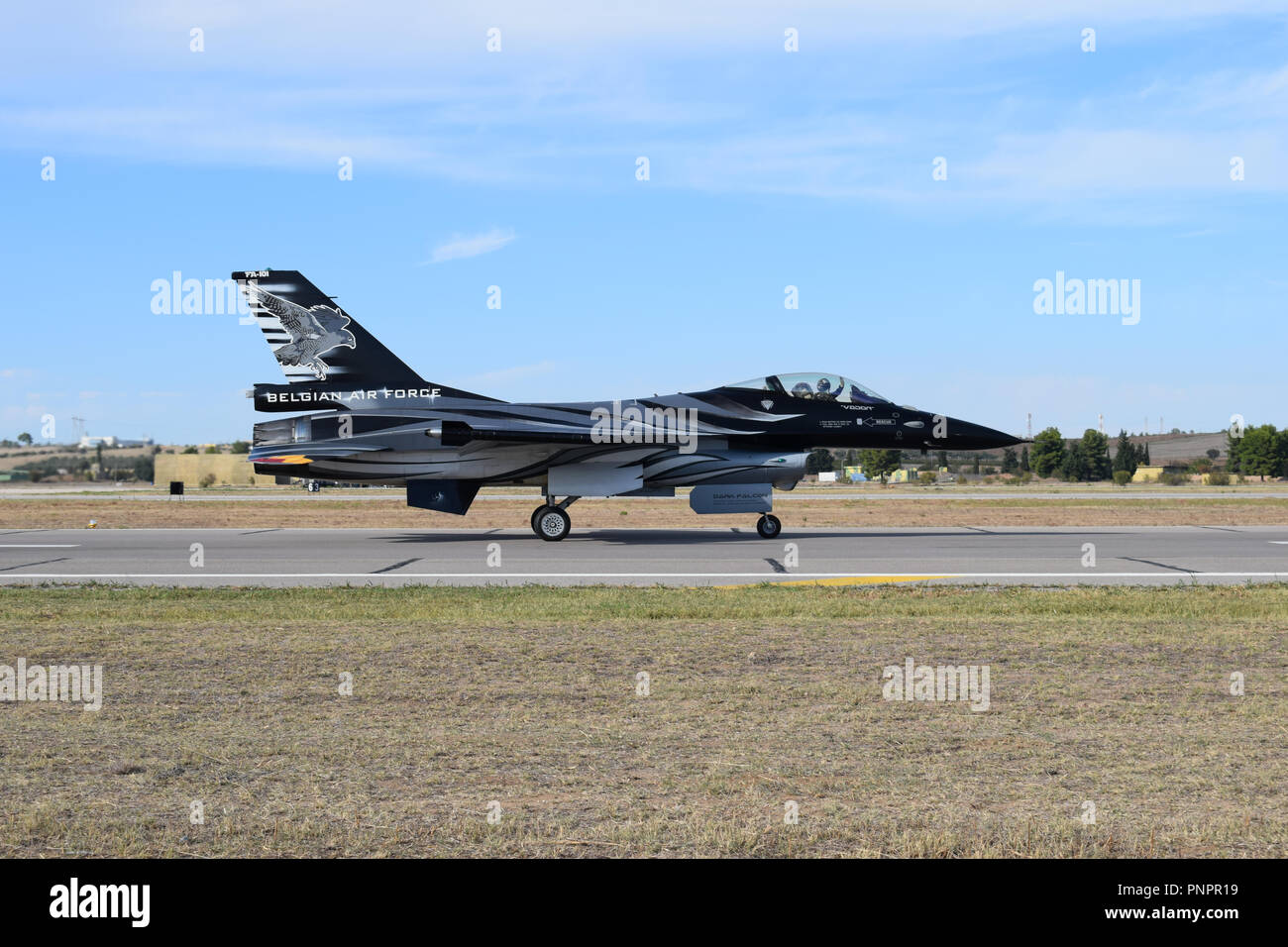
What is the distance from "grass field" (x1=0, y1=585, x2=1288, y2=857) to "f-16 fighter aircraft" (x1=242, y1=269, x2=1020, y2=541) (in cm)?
1184

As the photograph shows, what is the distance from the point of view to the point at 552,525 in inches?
985

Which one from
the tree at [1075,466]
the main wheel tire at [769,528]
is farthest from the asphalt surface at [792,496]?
the tree at [1075,466]

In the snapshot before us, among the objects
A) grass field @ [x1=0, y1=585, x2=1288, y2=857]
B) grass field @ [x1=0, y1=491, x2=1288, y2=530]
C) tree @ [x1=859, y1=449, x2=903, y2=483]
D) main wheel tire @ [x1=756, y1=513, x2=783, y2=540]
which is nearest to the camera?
grass field @ [x1=0, y1=585, x2=1288, y2=857]

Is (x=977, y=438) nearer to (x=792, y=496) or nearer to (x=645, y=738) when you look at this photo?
(x=645, y=738)

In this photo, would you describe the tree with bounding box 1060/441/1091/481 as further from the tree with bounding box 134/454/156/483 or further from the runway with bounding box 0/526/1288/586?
the tree with bounding box 134/454/156/483

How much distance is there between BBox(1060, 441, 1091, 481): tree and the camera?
437 ft

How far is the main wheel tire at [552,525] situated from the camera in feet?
81.7

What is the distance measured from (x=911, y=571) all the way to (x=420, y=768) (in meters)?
13.3

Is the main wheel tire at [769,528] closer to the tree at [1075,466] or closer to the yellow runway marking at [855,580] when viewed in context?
the yellow runway marking at [855,580]

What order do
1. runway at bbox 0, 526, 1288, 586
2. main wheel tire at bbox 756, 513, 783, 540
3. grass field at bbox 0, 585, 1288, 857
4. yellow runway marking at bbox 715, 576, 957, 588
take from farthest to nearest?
main wheel tire at bbox 756, 513, 783, 540 < runway at bbox 0, 526, 1288, 586 < yellow runway marking at bbox 715, 576, 957, 588 < grass field at bbox 0, 585, 1288, 857

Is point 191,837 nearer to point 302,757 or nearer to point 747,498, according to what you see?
point 302,757

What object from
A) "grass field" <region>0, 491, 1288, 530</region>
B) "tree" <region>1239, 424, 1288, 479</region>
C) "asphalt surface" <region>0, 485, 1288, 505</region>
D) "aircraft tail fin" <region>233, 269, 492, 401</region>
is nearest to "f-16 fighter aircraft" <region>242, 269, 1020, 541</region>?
"aircraft tail fin" <region>233, 269, 492, 401</region>

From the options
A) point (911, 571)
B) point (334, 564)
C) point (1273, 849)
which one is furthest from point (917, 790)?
point (334, 564)

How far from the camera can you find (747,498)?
24.5m
